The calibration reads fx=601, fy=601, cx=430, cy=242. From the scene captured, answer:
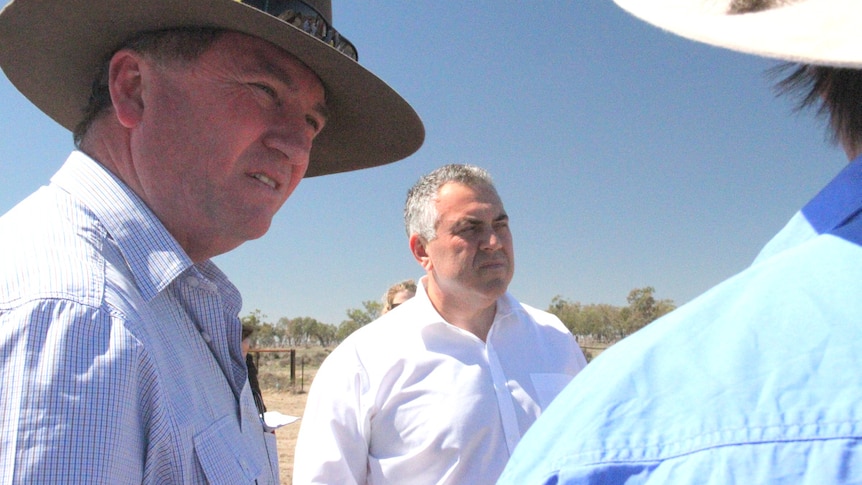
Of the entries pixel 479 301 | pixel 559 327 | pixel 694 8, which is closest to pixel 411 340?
pixel 479 301

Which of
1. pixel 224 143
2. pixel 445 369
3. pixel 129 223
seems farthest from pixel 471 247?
pixel 129 223

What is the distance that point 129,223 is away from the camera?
1366 mm

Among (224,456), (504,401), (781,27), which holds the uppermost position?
(781,27)

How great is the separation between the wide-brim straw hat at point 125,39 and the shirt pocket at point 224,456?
3.44ft

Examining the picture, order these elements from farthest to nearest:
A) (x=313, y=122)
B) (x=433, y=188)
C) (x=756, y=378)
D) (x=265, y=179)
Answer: (x=433, y=188)
(x=313, y=122)
(x=265, y=179)
(x=756, y=378)

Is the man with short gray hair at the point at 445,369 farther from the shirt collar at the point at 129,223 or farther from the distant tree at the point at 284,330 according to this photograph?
the distant tree at the point at 284,330

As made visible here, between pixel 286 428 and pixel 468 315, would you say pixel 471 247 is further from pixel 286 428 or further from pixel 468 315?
pixel 286 428

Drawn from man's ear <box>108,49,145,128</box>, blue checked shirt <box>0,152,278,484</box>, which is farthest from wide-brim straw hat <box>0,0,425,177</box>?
blue checked shirt <box>0,152,278,484</box>

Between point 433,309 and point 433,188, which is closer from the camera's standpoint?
point 433,309

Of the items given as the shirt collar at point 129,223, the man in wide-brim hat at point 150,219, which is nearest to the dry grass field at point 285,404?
the man in wide-brim hat at point 150,219

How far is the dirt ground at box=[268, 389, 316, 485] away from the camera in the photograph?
11469mm

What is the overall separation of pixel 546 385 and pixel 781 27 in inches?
99.9

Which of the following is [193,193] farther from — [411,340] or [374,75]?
[411,340]

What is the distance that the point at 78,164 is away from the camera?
1437mm
